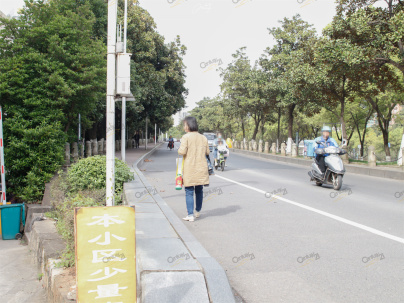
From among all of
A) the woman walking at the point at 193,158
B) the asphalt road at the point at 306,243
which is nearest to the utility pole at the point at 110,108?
the woman walking at the point at 193,158

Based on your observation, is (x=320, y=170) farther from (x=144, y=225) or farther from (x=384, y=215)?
(x=144, y=225)

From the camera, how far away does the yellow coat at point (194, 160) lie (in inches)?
269

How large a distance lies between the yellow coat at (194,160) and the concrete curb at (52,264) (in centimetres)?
226

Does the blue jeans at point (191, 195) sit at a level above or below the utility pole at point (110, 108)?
below

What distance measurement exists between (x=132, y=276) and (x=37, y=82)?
37.9ft

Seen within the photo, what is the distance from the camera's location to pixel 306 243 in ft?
18.6

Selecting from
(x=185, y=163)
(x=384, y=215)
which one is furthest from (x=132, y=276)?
(x=384, y=215)

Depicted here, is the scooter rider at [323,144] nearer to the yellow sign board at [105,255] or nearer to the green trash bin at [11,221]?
the green trash bin at [11,221]

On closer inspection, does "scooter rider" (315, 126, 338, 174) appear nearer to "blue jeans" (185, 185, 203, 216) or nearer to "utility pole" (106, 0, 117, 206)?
"blue jeans" (185, 185, 203, 216)

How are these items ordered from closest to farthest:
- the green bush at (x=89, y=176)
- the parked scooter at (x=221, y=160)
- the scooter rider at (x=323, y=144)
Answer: the green bush at (x=89, y=176)
the scooter rider at (x=323, y=144)
the parked scooter at (x=221, y=160)

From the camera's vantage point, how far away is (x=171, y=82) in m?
36.5

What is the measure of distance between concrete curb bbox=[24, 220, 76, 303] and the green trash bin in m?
2.70

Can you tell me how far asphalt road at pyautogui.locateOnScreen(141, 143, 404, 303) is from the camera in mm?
4055

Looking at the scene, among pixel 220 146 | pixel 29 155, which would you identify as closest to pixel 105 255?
pixel 29 155
